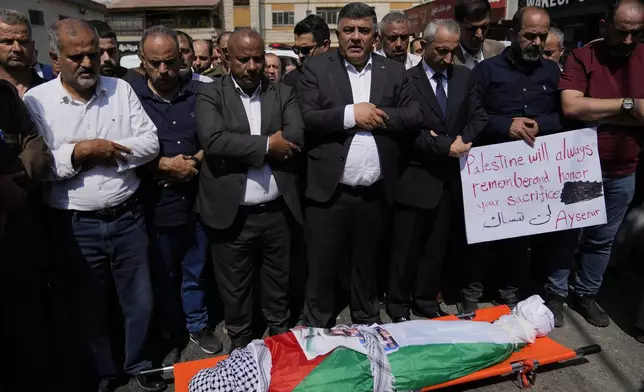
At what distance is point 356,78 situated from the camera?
300 cm

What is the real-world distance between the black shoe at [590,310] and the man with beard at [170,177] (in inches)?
113

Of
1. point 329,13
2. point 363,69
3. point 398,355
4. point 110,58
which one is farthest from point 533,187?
point 329,13

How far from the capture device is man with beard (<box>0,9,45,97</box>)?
2.90 meters

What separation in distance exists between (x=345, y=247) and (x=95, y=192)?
1.62 m

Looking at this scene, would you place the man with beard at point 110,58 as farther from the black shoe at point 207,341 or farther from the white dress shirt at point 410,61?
the white dress shirt at point 410,61

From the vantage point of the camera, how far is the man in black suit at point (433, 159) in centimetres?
309

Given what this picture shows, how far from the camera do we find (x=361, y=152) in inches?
115

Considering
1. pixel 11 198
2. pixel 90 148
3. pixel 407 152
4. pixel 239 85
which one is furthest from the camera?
pixel 407 152

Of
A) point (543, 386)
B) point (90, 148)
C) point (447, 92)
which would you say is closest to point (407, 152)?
point (447, 92)

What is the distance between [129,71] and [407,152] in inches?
89.6

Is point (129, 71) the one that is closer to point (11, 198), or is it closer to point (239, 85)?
point (239, 85)

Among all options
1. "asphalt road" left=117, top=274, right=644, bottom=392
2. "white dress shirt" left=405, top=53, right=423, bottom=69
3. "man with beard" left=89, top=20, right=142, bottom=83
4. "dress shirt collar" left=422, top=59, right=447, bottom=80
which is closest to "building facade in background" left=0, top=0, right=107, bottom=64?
"man with beard" left=89, top=20, right=142, bottom=83

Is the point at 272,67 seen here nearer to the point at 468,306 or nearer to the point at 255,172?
the point at 255,172

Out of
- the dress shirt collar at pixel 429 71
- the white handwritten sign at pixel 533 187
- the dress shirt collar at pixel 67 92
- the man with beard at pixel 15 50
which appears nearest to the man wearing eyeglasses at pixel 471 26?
the dress shirt collar at pixel 429 71
